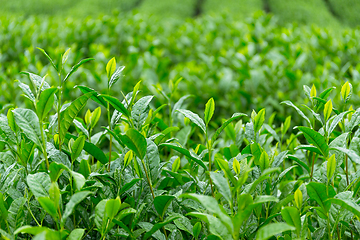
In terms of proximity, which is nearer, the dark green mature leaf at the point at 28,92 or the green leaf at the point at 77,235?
the green leaf at the point at 77,235

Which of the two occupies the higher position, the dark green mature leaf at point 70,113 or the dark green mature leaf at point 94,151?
the dark green mature leaf at point 70,113

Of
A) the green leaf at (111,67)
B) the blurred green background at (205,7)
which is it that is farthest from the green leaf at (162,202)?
the blurred green background at (205,7)

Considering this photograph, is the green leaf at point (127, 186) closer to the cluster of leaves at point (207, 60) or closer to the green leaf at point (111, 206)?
the green leaf at point (111, 206)

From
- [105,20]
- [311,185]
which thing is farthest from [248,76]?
[105,20]

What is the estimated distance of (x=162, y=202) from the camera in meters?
1.00

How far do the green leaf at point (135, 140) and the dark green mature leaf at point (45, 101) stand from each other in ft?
0.79

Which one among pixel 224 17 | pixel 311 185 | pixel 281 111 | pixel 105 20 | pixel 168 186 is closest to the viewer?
pixel 311 185

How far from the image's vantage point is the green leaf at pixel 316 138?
102 centimetres

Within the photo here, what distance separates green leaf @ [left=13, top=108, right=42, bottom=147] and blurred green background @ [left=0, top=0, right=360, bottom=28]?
1274cm

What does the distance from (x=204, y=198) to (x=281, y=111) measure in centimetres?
236

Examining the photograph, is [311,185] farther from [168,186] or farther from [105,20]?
[105,20]

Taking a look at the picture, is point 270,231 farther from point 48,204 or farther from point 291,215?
point 48,204

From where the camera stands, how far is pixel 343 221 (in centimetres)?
100

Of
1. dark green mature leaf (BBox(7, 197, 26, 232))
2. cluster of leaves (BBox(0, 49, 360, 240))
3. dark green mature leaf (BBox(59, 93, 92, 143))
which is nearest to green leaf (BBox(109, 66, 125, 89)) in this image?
cluster of leaves (BBox(0, 49, 360, 240))
